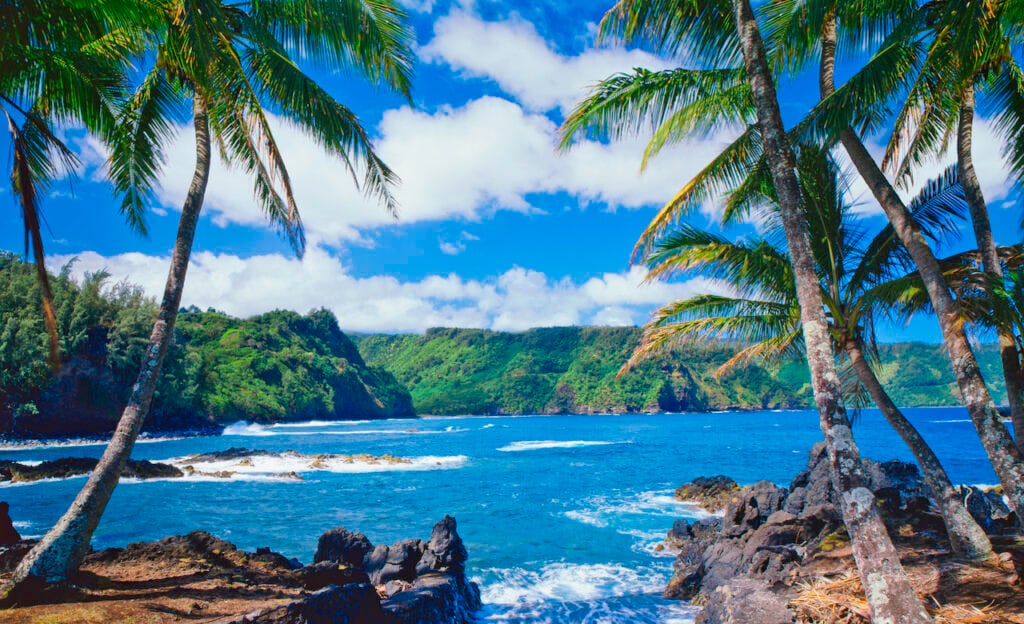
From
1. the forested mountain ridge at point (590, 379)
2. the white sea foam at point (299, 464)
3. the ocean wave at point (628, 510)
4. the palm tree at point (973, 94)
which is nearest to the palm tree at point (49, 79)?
the palm tree at point (973, 94)

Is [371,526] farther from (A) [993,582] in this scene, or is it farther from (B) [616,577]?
(A) [993,582]

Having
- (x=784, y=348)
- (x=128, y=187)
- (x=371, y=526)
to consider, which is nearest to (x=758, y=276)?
(x=784, y=348)

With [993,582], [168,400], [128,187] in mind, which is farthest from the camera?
[168,400]

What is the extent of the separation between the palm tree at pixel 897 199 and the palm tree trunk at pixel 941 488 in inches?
18.1

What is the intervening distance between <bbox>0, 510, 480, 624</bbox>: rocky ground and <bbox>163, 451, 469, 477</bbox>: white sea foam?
19447 mm

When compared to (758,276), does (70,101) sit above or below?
above

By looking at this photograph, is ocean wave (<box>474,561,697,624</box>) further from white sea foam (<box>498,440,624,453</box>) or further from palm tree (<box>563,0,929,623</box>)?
white sea foam (<box>498,440,624,453</box>)

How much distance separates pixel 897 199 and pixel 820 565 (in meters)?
4.18

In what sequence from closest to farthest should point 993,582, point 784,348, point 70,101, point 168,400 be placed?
point 993,582 < point 70,101 < point 784,348 < point 168,400

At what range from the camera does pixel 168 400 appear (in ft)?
159

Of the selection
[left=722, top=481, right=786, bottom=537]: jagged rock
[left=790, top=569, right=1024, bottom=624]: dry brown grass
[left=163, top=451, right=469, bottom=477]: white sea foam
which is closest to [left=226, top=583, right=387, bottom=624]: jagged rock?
[left=790, top=569, right=1024, bottom=624]: dry brown grass

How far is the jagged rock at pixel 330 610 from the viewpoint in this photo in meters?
3.96

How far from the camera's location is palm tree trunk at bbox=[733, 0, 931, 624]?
367 cm

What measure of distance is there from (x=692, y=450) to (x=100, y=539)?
120 feet
